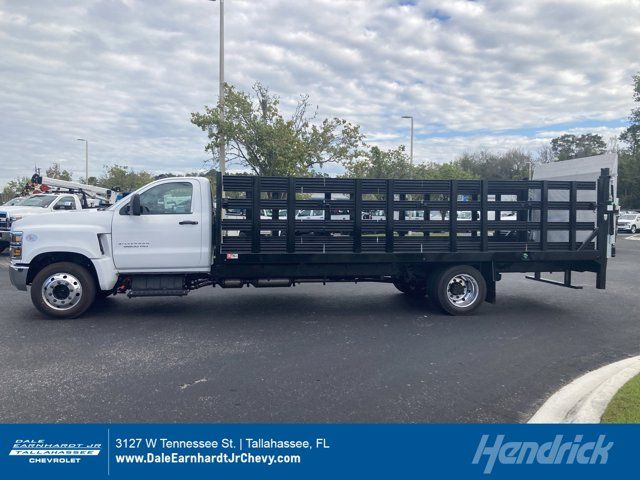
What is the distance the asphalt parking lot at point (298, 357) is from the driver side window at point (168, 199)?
1.75 m

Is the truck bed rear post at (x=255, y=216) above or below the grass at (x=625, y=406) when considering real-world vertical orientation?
Result: above

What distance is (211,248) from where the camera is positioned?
298 inches

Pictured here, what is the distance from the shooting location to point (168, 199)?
7.54 metres

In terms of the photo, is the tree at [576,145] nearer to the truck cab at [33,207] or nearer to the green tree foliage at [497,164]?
the green tree foliage at [497,164]

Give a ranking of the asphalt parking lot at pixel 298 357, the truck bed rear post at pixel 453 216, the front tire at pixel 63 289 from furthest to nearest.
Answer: the truck bed rear post at pixel 453 216, the front tire at pixel 63 289, the asphalt parking lot at pixel 298 357

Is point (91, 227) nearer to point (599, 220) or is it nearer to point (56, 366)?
point (56, 366)

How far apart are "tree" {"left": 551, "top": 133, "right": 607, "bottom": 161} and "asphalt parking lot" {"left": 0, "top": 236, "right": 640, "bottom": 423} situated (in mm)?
67137

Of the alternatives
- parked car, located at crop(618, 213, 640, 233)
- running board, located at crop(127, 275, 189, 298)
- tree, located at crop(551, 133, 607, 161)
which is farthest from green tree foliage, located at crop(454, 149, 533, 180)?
running board, located at crop(127, 275, 189, 298)

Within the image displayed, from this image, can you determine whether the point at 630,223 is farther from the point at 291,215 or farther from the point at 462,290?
the point at 291,215

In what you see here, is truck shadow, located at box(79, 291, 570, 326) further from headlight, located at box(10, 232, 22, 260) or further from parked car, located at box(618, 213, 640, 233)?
parked car, located at box(618, 213, 640, 233)

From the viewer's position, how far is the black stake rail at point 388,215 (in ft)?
24.2

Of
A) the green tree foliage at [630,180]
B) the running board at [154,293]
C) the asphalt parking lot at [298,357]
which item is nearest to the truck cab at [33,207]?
the asphalt parking lot at [298,357]

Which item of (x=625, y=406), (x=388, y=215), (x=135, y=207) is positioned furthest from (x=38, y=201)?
(x=625, y=406)

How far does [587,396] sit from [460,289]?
357cm
